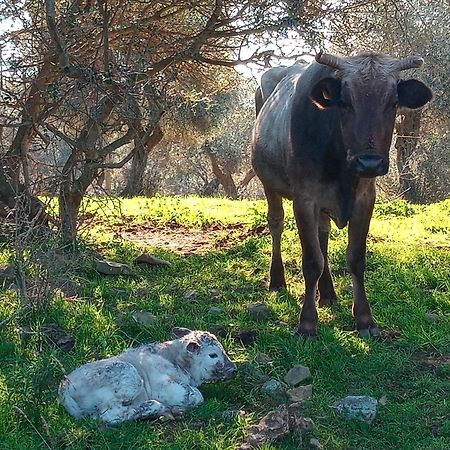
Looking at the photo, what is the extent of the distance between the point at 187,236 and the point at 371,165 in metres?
6.13

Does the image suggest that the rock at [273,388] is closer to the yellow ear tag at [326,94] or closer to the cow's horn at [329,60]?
the yellow ear tag at [326,94]

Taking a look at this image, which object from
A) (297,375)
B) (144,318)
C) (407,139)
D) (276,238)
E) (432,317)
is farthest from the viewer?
(407,139)

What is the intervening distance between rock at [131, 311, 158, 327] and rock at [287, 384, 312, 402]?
1.67 meters

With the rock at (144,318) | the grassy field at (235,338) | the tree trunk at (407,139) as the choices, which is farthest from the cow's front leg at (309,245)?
the tree trunk at (407,139)

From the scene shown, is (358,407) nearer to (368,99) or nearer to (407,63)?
(368,99)

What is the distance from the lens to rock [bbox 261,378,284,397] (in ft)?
15.4

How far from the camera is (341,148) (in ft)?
19.3

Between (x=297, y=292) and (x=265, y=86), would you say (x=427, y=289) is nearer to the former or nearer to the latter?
(x=297, y=292)

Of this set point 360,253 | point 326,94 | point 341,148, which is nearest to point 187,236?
point 360,253

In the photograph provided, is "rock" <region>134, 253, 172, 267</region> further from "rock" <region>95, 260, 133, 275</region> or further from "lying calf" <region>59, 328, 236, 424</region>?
"lying calf" <region>59, 328, 236, 424</region>

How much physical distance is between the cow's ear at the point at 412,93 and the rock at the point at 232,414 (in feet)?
9.58

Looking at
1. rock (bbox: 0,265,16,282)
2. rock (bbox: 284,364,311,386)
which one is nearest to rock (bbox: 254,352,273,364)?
rock (bbox: 284,364,311,386)

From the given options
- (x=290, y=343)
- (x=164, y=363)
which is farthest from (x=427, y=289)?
(x=164, y=363)

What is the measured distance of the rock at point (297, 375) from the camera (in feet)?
16.1
